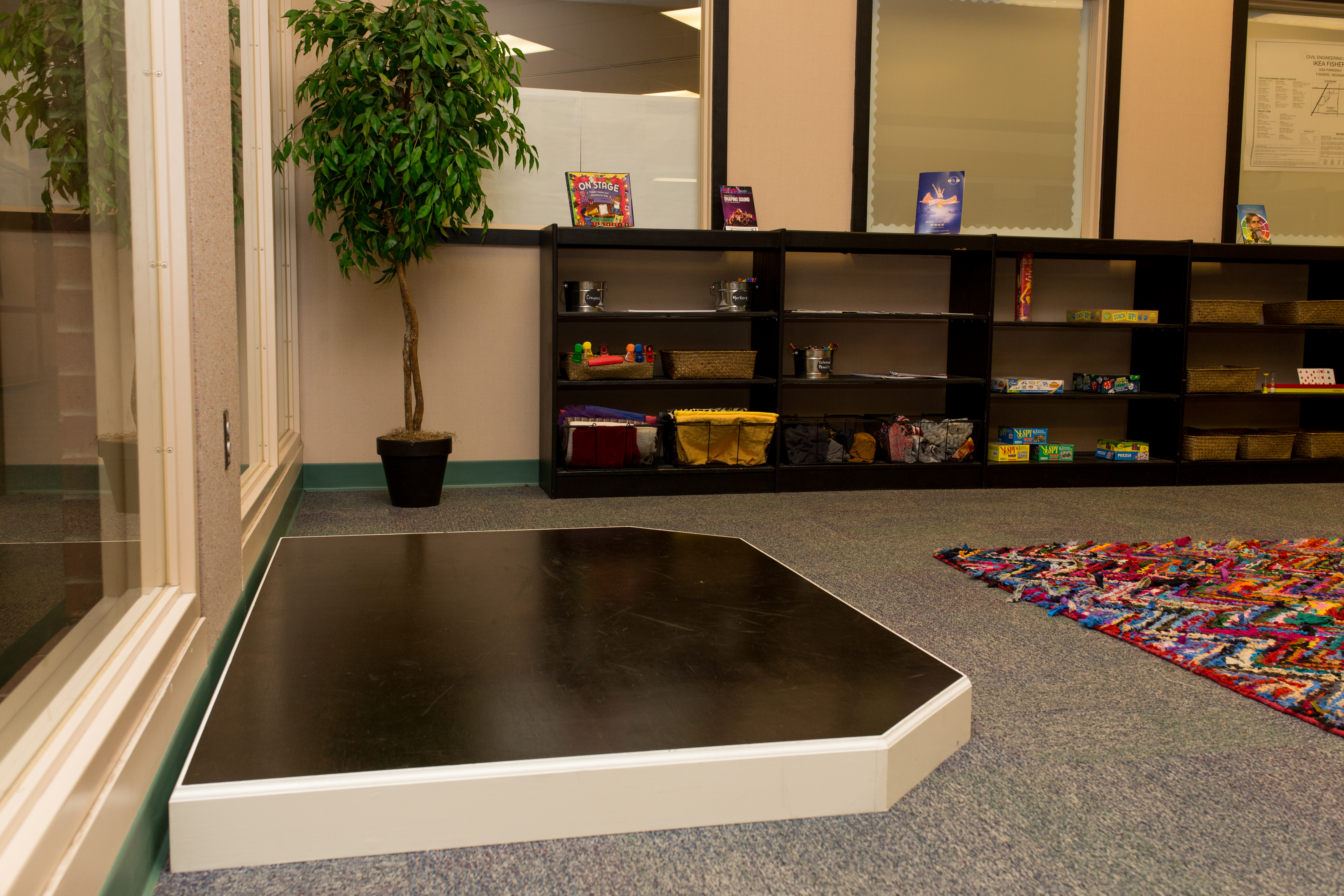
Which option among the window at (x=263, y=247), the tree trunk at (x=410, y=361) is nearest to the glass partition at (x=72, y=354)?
the window at (x=263, y=247)

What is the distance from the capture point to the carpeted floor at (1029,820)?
109 cm

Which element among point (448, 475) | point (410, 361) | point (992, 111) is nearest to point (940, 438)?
point (992, 111)

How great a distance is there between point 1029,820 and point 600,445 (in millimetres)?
2708

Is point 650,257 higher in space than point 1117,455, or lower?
higher

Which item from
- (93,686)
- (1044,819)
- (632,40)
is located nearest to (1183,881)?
(1044,819)

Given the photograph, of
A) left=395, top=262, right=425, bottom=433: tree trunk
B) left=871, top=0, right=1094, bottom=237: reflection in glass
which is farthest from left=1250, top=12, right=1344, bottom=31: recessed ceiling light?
left=395, top=262, right=425, bottom=433: tree trunk

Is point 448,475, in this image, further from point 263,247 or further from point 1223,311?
point 1223,311

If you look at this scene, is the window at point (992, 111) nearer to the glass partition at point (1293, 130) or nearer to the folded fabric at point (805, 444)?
→ the glass partition at point (1293, 130)

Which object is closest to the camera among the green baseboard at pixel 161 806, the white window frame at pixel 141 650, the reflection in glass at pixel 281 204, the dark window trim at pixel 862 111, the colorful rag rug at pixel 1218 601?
the white window frame at pixel 141 650

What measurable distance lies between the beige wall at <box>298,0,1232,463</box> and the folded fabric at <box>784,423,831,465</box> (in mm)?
939

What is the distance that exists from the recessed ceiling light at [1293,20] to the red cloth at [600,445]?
3706mm

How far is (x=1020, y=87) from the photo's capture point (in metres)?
4.46

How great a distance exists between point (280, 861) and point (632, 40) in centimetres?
471

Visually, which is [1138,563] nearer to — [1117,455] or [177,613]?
[1117,455]
